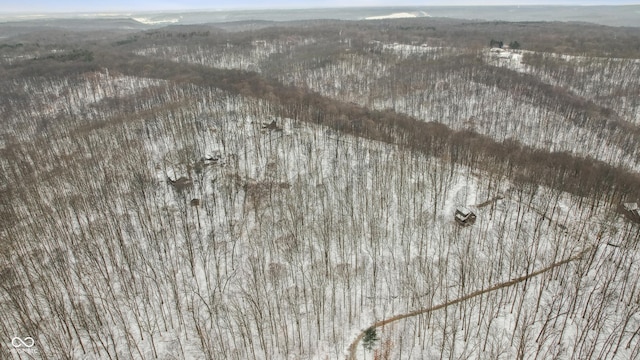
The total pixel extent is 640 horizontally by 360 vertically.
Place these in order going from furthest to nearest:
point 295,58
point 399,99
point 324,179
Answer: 1. point 295,58
2. point 399,99
3. point 324,179

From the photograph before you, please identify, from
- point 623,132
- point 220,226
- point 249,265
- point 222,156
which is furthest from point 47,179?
point 623,132

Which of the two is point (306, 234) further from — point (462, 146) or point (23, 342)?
point (462, 146)

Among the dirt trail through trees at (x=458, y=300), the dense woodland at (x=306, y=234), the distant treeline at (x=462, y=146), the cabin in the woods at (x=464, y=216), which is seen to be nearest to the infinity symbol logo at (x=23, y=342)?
the dense woodland at (x=306, y=234)

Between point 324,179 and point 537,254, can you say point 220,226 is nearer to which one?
point 324,179

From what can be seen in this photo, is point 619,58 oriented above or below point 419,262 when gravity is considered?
above

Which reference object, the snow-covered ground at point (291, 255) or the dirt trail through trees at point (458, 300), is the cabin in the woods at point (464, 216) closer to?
the snow-covered ground at point (291, 255)

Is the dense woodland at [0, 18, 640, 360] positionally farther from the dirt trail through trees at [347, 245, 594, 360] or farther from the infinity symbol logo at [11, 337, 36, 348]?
the infinity symbol logo at [11, 337, 36, 348]

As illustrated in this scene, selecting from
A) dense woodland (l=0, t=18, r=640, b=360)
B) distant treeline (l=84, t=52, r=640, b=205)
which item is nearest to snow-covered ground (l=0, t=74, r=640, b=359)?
dense woodland (l=0, t=18, r=640, b=360)
